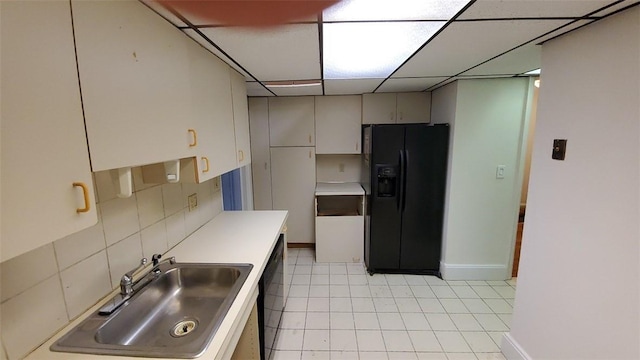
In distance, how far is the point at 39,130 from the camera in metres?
0.62

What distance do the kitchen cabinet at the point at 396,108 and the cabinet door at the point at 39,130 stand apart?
298 cm

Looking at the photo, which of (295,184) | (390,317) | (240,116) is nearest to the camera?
(240,116)

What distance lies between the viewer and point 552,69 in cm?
A: 150

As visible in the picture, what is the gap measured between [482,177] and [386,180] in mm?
933

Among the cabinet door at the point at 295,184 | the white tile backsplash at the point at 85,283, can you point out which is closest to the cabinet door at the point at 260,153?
the cabinet door at the point at 295,184

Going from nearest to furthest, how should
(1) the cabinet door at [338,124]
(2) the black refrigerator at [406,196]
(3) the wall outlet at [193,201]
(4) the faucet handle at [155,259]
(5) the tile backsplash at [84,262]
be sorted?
(5) the tile backsplash at [84,262]
(4) the faucet handle at [155,259]
(3) the wall outlet at [193,201]
(2) the black refrigerator at [406,196]
(1) the cabinet door at [338,124]

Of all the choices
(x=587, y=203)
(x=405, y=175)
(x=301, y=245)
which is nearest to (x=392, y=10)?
(x=587, y=203)

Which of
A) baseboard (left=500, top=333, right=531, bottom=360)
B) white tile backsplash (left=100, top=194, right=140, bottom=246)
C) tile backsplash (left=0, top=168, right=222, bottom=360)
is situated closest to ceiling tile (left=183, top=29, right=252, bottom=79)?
tile backsplash (left=0, top=168, right=222, bottom=360)

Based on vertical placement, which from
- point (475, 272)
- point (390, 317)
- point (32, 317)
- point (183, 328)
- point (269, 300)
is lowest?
point (390, 317)

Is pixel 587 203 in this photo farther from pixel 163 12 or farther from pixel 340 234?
pixel 340 234

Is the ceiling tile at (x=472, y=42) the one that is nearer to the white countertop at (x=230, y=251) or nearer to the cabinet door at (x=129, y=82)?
the cabinet door at (x=129, y=82)

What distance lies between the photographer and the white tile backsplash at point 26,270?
2.60 feet

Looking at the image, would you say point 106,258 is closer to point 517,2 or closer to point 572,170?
point 517,2

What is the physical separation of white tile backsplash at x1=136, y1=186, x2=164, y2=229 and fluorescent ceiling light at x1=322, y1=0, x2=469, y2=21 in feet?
4.18
